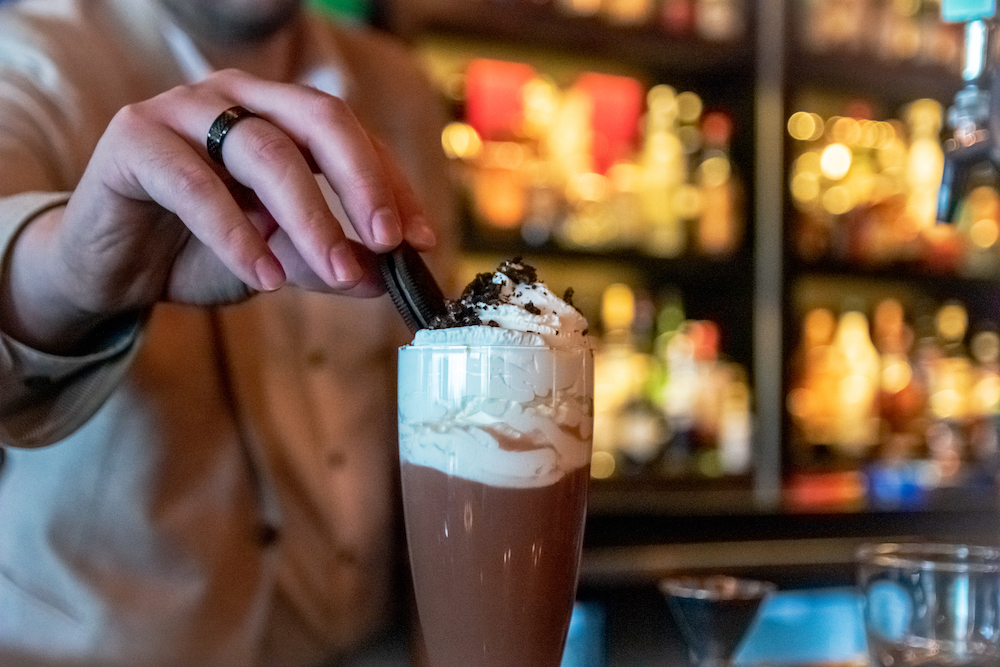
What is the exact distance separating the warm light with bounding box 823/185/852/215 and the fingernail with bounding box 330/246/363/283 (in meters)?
2.66

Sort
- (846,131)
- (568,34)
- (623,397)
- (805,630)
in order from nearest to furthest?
(805,630) < (568,34) < (623,397) < (846,131)

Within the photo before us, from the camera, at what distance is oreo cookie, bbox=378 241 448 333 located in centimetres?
72

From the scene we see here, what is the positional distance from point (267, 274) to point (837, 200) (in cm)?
276

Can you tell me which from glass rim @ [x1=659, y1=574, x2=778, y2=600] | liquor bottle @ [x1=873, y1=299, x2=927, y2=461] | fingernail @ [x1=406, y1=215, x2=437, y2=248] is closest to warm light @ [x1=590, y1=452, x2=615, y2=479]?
liquor bottle @ [x1=873, y1=299, x2=927, y2=461]

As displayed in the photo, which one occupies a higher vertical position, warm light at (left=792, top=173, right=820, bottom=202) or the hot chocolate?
warm light at (left=792, top=173, right=820, bottom=202)

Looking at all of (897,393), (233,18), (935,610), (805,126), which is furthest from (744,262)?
(935,610)

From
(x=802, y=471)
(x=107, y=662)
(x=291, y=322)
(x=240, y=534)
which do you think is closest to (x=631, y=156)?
(x=802, y=471)

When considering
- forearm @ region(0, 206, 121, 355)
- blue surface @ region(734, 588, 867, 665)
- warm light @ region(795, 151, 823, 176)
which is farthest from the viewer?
warm light @ region(795, 151, 823, 176)

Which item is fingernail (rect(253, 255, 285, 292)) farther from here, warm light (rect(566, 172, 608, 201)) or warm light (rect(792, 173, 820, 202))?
warm light (rect(792, 173, 820, 202))

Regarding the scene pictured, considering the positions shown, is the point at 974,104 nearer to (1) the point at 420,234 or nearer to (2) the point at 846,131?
(1) the point at 420,234

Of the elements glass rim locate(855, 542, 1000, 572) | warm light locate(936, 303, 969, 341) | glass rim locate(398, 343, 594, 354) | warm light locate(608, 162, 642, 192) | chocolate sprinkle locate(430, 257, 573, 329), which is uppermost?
warm light locate(608, 162, 642, 192)

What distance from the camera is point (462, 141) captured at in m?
2.57

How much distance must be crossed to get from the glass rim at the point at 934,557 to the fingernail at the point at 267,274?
54cm

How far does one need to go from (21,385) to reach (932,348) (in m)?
3.13
